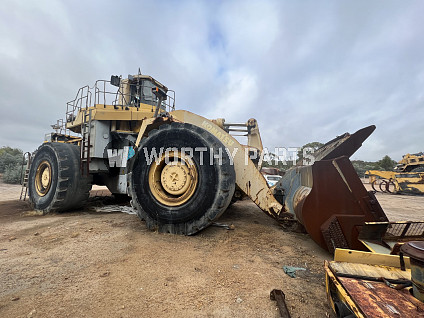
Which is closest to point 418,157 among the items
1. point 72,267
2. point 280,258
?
point 280,258

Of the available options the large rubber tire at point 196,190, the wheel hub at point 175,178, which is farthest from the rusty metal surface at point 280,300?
the wheel hub at point 175,178

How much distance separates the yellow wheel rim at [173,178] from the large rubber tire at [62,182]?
8.63ft

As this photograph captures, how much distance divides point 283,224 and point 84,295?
9.46 feet

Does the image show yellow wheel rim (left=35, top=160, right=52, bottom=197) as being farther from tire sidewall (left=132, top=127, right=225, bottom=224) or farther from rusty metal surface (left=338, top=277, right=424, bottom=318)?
rusty metal surface (left=338, top=277, right=424, bottom=318)

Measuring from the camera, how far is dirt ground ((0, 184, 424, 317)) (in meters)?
1.68

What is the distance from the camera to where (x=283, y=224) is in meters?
3.64

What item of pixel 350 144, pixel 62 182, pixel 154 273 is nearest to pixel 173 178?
pixel 154 273

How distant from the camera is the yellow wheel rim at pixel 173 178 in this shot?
10.9ft

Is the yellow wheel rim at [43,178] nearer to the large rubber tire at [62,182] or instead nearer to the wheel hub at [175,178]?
the large rubber tire at [62,182]

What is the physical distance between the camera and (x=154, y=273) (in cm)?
218

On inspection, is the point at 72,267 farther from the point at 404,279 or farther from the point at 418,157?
the point at 418,157

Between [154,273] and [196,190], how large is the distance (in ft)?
4.27

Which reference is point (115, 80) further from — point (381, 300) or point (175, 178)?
point (381, 300)

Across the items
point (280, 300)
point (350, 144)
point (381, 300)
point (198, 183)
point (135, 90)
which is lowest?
point (280, 300)
